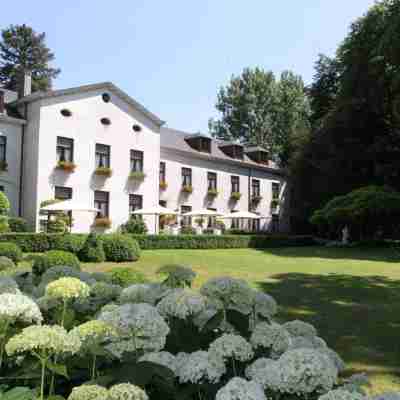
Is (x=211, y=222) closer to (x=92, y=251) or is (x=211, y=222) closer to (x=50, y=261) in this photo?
(x=92, y=251)

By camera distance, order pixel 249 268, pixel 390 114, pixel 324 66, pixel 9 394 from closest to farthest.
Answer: pixel 9 394 → pixel 249 268 → pixel 390 114 → pixel 324 66

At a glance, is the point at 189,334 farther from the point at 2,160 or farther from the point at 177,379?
the point at 2,160

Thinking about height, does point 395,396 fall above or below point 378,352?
above

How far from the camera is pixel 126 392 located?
1.81 m

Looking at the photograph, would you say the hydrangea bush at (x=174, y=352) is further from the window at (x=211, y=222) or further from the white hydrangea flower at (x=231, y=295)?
the window at (x=211, y=222)

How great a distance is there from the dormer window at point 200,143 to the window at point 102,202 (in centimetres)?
958

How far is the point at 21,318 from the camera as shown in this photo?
2535 mm

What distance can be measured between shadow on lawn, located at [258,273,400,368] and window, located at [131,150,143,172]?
1755 cm

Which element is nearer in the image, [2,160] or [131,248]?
[131,248]

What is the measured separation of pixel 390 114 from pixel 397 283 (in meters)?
22.7

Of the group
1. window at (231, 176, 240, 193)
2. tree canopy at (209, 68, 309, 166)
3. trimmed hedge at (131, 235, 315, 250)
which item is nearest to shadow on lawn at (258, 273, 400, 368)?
trimmed hedge at (131, 235, 315, 250)

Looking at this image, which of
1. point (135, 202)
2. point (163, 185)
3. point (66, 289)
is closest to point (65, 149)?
point (135, 202)

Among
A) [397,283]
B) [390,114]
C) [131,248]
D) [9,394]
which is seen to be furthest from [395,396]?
[390,114]

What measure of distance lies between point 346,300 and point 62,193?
1942cm
